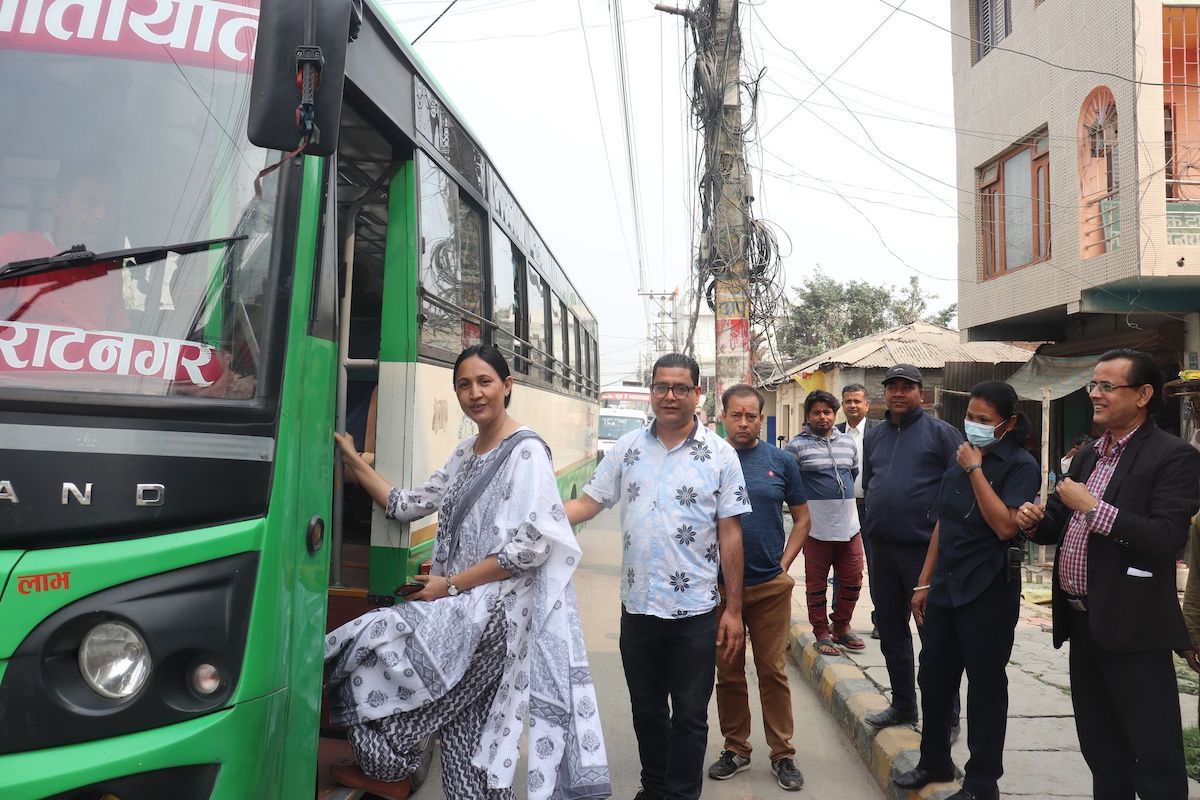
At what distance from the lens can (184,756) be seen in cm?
199

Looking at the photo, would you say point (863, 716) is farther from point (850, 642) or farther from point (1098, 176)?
point (1098, 176)

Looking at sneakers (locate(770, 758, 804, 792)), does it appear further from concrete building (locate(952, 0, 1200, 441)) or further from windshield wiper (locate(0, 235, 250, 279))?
concrete building (locate(952, 0, 1200, 441))

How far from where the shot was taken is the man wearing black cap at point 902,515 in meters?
4.41

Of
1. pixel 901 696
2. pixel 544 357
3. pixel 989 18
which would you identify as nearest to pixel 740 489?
pixel 901 696

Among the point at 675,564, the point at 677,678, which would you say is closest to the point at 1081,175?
the point at 675,564

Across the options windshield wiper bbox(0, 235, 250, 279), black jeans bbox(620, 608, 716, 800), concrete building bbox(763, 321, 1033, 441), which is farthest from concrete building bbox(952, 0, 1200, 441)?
windshield wiper bbox(0, 235, 250, 279)

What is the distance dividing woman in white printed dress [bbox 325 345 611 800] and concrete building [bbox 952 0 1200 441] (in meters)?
8.51

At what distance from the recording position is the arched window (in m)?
9.73

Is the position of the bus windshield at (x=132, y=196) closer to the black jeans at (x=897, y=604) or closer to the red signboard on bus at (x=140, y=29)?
the red signboard on bus at (x=140, y=29)

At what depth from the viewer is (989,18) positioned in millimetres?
12805

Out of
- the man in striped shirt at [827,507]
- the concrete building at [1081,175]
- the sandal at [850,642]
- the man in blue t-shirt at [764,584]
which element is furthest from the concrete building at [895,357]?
the man in blue t-shirt at [764,584]

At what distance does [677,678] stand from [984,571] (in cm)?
121

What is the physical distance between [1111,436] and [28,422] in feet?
10.4

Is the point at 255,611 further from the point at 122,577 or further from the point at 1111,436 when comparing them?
the point at 1111,436
